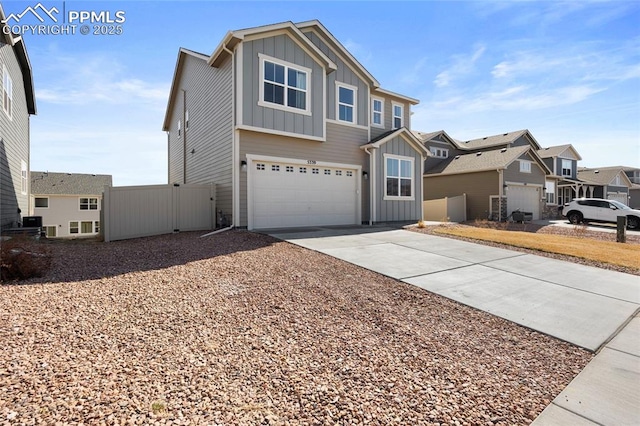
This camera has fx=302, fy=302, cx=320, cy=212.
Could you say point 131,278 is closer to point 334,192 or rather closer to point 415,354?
point 415,354

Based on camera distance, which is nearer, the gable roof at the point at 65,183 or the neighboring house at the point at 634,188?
the gable roof at the point at 65,183

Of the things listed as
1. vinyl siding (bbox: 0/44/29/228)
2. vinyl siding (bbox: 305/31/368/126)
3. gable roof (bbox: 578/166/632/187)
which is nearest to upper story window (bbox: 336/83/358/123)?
vinyl siding (bbox: 305/31/368/126)

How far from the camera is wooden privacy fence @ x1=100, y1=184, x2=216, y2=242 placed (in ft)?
30.2

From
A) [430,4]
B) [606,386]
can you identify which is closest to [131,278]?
[606,386]

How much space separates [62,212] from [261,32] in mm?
26631

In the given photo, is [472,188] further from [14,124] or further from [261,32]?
[14,124]

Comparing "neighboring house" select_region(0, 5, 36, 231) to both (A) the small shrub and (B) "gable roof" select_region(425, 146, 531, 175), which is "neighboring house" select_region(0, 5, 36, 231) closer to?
(A) the small shrub

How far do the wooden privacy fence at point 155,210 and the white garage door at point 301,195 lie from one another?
199cm

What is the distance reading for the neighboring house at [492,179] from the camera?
66.5 feet

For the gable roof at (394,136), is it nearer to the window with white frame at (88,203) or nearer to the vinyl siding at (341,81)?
the vinyl siding at (341,81)

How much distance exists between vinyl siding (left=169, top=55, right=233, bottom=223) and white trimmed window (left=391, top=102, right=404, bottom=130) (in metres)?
8.46

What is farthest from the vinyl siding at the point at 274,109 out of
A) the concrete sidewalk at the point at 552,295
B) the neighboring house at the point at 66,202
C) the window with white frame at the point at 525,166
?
the neighboring house at the point at 66,202

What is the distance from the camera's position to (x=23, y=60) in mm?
12414

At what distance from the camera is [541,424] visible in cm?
207
